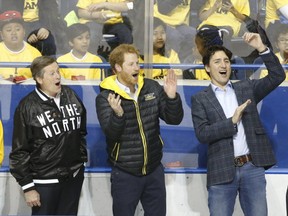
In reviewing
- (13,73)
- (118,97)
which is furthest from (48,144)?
(13,73)

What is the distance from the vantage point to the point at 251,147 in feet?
15.8

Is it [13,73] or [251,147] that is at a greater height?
[13,73]

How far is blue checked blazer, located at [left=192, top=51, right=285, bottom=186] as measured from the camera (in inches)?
188

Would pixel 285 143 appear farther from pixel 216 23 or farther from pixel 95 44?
pixel 95 44

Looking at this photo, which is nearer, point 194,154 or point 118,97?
point 118,97


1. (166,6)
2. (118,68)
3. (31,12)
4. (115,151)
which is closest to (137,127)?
(115,151)

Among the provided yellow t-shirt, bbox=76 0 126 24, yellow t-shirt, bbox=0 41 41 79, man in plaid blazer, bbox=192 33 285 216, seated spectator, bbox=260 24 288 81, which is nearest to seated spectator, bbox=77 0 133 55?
yellow t-shirt, bbox=76 0 126 24

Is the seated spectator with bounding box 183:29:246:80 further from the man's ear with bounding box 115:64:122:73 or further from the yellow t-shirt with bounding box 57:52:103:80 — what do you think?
the man's ear with bounding box 115:64:122:73

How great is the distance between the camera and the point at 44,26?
5848mm

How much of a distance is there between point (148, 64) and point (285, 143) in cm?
141

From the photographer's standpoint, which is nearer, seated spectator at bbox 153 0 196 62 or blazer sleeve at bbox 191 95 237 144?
blazer sleeve at bbox 191 95 237 144

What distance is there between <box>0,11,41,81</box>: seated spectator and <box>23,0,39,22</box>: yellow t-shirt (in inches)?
2.3

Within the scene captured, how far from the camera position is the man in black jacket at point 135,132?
192 inches

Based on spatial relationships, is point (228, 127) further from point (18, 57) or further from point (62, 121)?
point (18, 57)
